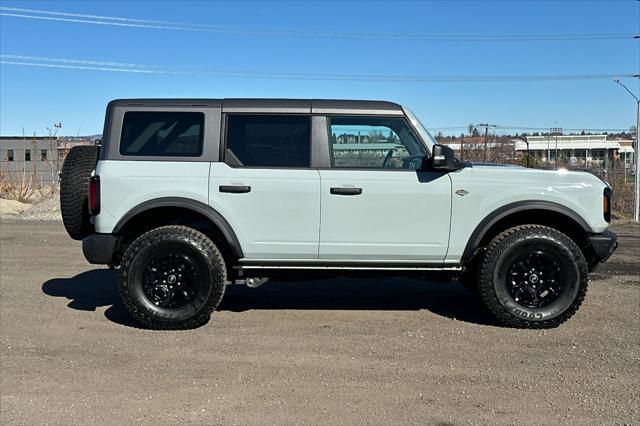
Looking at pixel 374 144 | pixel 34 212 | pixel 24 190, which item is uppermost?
pixel 24 190

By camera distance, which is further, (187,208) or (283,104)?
(283,104)

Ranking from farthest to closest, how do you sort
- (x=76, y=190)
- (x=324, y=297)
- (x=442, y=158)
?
(x=324, y=297), (x=76, y=190), (x=442, y=158)

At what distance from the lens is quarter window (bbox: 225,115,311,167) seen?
18.6ft

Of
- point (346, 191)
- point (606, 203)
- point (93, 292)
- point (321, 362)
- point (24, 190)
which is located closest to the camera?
point (321, 362)

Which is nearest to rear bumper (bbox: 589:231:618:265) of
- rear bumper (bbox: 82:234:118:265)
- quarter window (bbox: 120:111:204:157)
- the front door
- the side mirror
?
the front door

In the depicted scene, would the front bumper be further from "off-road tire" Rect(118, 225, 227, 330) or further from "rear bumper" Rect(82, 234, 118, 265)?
"rear bumper" Rect(82, 234, 118, 265)

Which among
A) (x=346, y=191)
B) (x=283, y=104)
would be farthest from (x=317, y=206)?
(x=283, y=104)

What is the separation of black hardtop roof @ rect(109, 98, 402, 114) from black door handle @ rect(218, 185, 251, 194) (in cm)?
75

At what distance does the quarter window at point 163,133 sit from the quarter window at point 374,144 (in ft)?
4.28

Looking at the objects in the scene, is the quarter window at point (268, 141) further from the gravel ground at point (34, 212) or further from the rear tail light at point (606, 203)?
the gravel ground at point (34, 212)

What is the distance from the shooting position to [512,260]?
18.2 ft

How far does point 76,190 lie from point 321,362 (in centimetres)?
303

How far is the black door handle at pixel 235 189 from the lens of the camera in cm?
555

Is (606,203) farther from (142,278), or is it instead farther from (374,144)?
(142,278)
